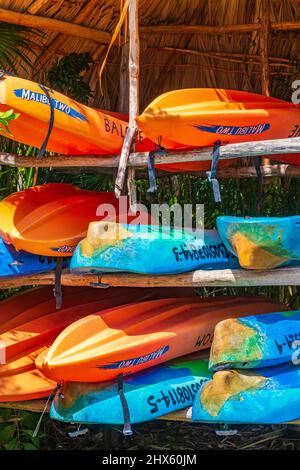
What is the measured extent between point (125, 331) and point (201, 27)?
104 inches

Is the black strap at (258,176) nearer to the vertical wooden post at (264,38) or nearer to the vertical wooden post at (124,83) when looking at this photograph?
the vertical wooden post at (264,38)

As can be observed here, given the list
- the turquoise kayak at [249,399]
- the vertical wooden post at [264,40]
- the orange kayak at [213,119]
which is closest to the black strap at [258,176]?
the orange kayak at [213,119]

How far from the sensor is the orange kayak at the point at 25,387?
467cm

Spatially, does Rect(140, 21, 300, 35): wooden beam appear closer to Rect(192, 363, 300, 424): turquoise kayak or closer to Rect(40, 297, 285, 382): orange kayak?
Rect(40, 297, 285, 382): orange kayak

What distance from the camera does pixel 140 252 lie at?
4.51 metres

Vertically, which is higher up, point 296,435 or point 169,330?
point 169,330

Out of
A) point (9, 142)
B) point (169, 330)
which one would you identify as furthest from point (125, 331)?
point (9, 142)

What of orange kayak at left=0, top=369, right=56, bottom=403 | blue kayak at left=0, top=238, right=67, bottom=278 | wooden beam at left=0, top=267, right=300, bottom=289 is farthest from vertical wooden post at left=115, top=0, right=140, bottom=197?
orange kayak at left=0, top=369, right=56, bottom=403

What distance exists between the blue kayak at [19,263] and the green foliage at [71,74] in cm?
147

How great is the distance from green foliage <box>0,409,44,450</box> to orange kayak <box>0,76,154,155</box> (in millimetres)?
1528

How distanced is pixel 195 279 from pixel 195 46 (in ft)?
8.24

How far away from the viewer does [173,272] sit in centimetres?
456

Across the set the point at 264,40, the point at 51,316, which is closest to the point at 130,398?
Result: the point at 51,316
